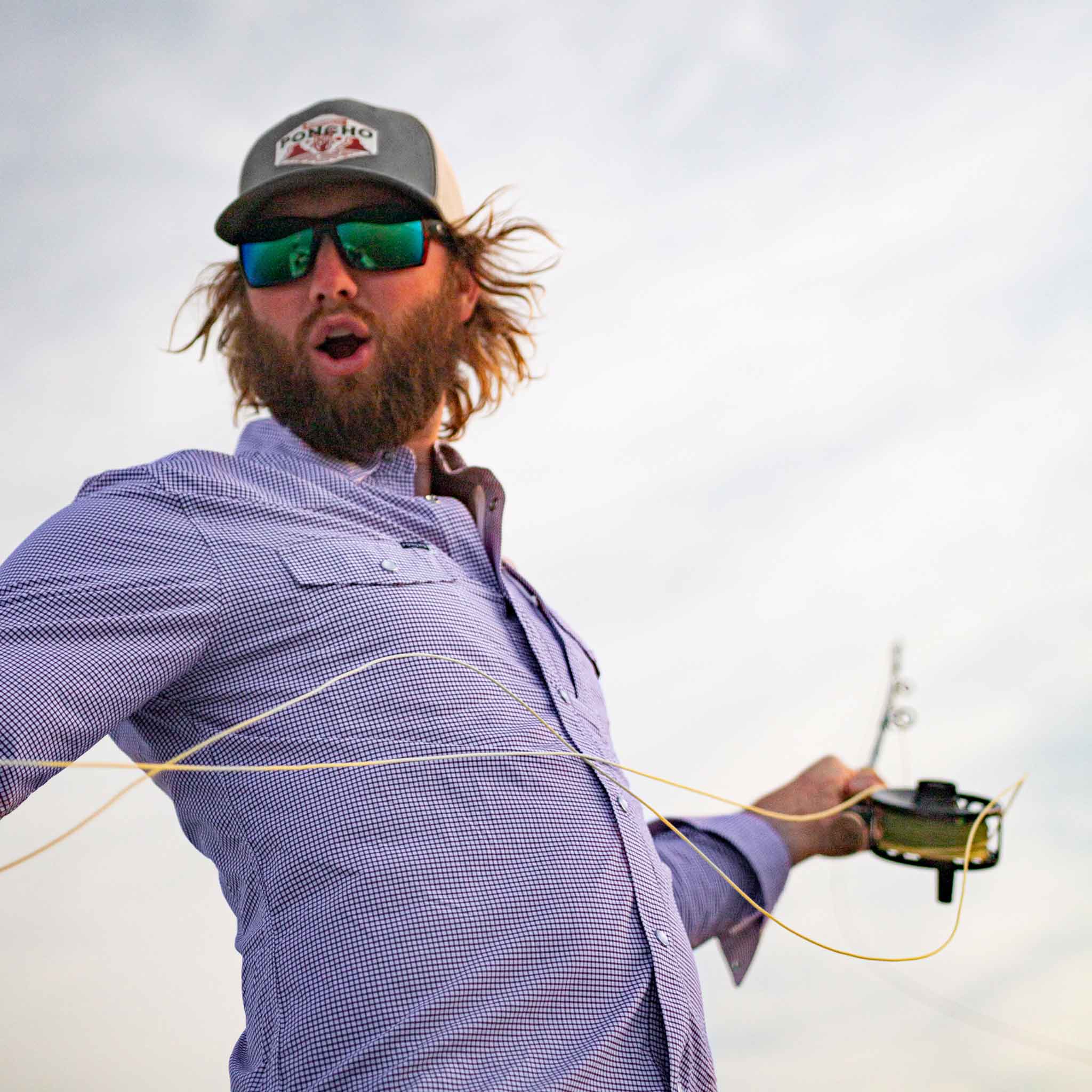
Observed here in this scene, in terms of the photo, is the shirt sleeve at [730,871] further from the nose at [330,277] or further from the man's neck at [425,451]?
the nose at [330,277]

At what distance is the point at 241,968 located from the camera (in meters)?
1.71

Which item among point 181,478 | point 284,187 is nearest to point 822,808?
point 181,478

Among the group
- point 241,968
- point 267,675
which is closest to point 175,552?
point 267,675

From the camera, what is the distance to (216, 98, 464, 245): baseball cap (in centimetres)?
242

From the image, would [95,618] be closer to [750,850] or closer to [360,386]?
[360,386]

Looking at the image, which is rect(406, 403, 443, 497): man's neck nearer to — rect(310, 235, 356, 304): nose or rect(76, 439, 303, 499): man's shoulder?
rect(310, 235, 356, 304): nose

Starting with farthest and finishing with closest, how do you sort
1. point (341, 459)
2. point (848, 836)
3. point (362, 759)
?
point (848, 836) < point (341, 459) < point (362, 759)

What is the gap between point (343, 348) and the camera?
2.45m

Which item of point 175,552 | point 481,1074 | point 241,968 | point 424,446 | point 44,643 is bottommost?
point 481,1074

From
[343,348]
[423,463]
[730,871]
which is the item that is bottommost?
[730,871]

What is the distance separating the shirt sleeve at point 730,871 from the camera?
103 inches

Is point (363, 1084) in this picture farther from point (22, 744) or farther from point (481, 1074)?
point (22, 744)

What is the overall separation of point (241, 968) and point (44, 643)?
58 centimetres

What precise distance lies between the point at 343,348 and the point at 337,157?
40cm
